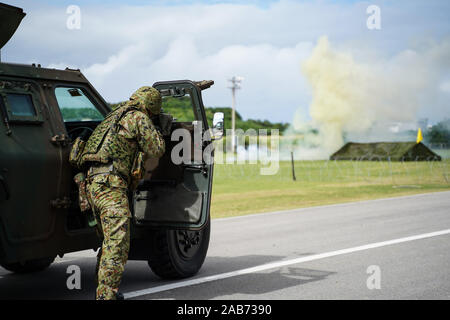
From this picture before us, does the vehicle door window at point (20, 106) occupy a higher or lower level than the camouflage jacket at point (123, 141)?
higher

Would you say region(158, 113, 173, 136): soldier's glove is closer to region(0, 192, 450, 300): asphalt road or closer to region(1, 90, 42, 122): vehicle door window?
region(1, 90, 42, 122): vehicle door window

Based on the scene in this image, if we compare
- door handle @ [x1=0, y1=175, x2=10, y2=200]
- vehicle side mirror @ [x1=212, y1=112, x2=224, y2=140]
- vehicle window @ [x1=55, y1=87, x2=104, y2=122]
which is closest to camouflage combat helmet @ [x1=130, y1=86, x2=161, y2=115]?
vehicle side mirror @ [x1=212, y1=112, x2=224, y2=140]

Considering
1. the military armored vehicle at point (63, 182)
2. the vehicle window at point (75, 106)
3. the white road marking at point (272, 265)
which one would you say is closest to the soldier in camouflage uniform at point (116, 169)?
the military armored vehicle at point (63, 182)

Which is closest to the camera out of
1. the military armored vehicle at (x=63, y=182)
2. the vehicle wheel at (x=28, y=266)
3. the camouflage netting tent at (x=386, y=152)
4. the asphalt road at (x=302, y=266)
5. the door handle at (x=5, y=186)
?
the door handle at (x=5, y=186)

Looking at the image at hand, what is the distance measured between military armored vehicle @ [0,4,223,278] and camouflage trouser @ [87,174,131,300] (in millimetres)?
450

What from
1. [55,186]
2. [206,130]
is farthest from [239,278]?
[55,186]

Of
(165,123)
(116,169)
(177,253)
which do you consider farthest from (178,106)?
(116,169)

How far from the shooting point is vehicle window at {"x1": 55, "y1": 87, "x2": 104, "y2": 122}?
6.57 m

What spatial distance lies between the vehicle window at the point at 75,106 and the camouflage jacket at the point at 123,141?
0.81 meters

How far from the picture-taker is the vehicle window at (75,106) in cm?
657

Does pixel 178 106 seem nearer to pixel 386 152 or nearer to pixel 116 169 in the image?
pixel 386 152

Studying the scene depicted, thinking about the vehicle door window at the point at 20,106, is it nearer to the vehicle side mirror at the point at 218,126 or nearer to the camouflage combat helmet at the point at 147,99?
the camouflage combat helmet at the point at 147,99

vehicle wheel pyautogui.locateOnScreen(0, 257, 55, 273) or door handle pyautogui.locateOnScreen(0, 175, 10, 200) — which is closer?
door handle pyautogui.locateOnScreen(0, 175, 10, 200)

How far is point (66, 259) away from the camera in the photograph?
9297 millimetres
